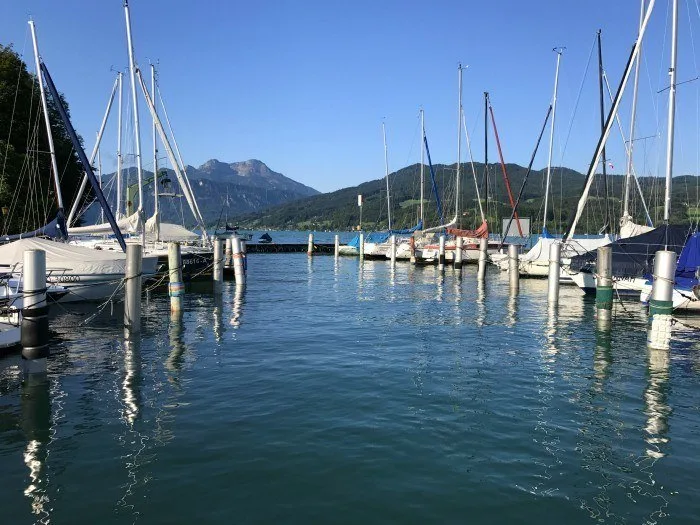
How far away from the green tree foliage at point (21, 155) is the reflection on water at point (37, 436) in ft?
84.0

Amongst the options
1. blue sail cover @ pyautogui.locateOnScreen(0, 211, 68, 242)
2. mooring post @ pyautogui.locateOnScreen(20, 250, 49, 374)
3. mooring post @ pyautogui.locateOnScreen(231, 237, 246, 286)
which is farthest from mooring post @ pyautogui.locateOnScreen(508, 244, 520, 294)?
mooring post @ pyautogui.locateOnScreen(20, 250, 49, 374)

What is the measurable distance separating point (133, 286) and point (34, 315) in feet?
14.6

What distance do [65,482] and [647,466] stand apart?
25.8 ft

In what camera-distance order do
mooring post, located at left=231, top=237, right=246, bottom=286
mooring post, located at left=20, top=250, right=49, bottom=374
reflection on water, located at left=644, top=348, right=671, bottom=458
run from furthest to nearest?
mooring post, located at left=231, top=237, right=246, bottom=286
mooring post, located at left=20, top=250, right=49, bottom=374
reflection on water, located at left=644, top=348, right=671, bottom=458

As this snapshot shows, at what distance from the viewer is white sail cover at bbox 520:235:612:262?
1304 inches

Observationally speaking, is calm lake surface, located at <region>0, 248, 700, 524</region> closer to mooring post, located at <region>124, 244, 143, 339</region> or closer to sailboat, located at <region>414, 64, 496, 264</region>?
mooring post, located at <region>124, 244, 143, 339</region>

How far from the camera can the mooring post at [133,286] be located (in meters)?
15.6

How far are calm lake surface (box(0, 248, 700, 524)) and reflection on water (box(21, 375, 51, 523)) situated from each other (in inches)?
1.5

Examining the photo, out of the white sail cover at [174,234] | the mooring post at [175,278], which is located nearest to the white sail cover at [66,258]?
the mooring post at [175,278]

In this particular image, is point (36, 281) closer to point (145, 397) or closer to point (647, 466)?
point (145, 397)

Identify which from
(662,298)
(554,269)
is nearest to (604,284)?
(554,269)

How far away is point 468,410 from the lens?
9.79 metres

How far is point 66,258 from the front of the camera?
21.5m

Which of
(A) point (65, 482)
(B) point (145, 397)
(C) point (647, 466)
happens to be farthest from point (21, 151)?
(C) point (647, 466)
